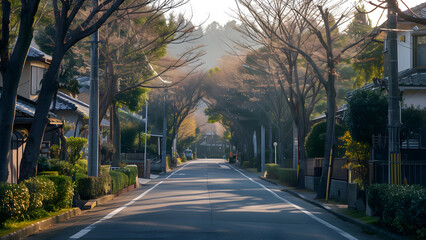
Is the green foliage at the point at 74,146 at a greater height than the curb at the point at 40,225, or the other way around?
the green foliage at the point at 74,146

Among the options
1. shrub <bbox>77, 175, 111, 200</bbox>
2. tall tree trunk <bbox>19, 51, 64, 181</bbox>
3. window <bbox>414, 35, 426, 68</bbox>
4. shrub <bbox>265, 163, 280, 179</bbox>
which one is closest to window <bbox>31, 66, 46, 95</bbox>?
shrub <bbox>77, 175, 111, 200</bbox>

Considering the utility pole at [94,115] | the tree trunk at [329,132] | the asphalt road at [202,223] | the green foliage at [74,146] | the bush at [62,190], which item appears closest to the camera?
the asphalt road at [202,223]

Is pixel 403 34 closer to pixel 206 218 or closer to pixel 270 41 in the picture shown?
pixel 270 41

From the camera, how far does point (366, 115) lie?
21.5 meters

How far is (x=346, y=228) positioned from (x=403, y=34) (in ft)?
55.9

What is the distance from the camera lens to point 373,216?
14320 mm

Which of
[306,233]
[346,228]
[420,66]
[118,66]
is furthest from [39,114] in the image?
[420,66]

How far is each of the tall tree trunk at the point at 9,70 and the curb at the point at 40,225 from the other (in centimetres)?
145

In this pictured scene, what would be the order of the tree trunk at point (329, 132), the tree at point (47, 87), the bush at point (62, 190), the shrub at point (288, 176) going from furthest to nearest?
the shrub at point (288, 176)
the tree trunk at point (329, 132)
the bush at point (62, 190)
the tree at point (47, 87)

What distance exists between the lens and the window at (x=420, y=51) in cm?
2620

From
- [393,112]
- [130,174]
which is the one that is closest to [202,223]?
[393,112]

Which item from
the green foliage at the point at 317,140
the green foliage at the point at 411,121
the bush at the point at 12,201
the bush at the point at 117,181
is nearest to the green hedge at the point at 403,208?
the bush at the point at 12,201

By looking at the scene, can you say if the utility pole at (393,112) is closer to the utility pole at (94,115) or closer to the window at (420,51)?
the utility pole at (94,115)

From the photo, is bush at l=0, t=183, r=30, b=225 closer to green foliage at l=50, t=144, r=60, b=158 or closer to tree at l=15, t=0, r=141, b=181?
tree at l=15, t=0, r=141, b=181
